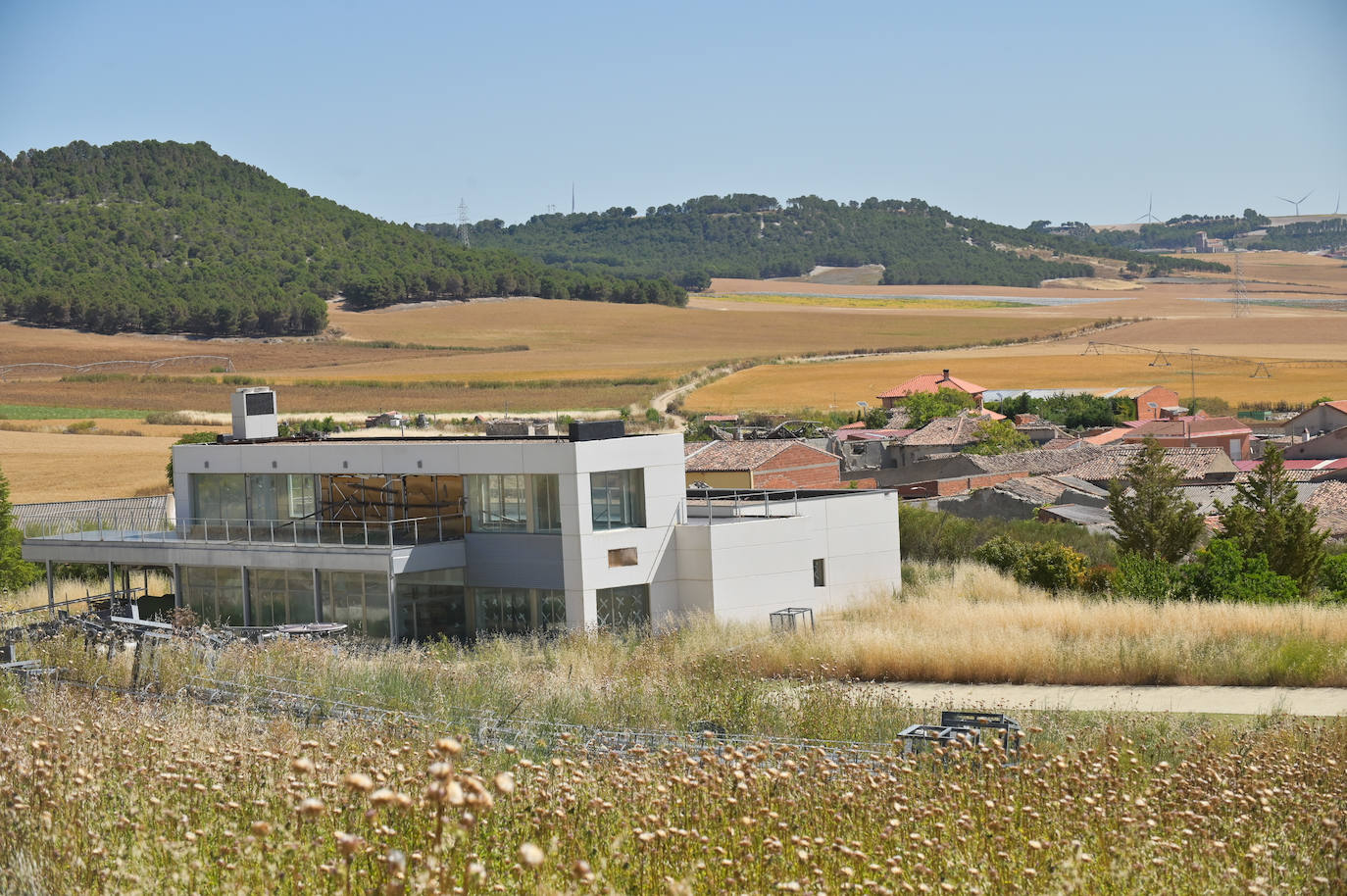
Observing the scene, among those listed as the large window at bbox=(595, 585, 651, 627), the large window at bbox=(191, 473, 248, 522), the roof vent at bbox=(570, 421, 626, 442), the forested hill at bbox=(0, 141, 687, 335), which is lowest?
the large window at bbox=(595, 585, 651, 627)

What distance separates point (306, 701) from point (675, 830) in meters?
10.8

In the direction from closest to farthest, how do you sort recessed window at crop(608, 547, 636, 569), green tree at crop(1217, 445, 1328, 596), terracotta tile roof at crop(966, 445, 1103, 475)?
recessed window at crop(608, 547, 636, 569) < green tree at crop(1217, 445, 1328, 596) < terracotta tile roof at crop(966, 445, 1103, 475)

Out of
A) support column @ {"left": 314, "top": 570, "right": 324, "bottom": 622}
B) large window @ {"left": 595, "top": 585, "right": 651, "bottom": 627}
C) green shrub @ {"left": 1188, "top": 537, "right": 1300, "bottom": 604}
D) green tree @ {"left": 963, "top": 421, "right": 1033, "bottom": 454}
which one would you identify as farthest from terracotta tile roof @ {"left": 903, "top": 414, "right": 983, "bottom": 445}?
support column @ {"left": 314, "top": 570, "right": 324, "bottom": 622}

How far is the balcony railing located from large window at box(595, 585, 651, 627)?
11.6 feet

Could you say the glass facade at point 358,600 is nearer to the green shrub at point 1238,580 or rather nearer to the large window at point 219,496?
the large window at point 219,496

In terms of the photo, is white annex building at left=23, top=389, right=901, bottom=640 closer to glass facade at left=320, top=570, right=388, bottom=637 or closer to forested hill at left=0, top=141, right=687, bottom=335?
glass facade at left=320, top=570, right=388, bottom=637

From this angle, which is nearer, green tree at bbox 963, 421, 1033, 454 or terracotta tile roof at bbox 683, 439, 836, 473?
terracotta tile roof at bbox 683, 439, 836, 473

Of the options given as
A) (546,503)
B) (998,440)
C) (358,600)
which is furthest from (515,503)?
(998,440)

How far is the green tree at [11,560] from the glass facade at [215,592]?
9.00m

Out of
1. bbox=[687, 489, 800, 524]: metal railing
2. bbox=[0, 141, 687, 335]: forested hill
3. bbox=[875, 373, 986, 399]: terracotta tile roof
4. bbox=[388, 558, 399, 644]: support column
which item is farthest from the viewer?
bbox=[0, 141, 687, 335]: forested hill

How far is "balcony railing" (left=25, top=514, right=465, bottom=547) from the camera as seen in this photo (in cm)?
3100

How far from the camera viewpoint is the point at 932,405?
91688 mm

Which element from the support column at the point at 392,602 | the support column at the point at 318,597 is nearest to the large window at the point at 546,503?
the support column at the point at 392,602

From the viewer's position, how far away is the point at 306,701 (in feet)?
56.0
